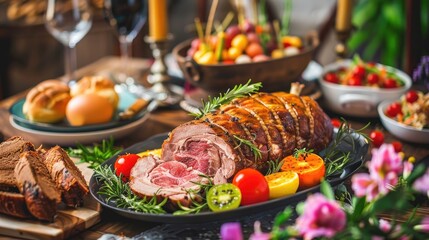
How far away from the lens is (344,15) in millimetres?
2959

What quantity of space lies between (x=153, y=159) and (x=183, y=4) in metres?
4.29

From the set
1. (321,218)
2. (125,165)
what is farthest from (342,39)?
(321,218)

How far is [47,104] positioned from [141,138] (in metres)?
0.39

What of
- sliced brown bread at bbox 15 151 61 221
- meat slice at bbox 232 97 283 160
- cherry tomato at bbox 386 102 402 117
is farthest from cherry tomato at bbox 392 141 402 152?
sliced brown bread at bbox 15 151 61 221

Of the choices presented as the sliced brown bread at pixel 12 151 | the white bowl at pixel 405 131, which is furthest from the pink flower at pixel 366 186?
the white bowl at pixel 405 131

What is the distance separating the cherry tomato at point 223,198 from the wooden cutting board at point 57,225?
327 mm

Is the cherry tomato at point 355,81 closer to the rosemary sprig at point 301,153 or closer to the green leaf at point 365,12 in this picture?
the rosemary sprig at point 301,153

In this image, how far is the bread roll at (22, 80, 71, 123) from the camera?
2316 mm

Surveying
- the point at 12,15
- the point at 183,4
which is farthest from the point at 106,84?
the point at 183,4

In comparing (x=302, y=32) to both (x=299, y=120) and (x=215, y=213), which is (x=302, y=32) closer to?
(x=299, y=120)

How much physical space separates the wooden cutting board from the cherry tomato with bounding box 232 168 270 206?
0.40 meters

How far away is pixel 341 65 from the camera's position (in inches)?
112

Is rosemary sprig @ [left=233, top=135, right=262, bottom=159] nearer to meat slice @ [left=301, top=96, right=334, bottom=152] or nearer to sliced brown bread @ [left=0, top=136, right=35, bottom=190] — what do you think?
meat slice @ [left=301, top=96, right=334, bottom=152]

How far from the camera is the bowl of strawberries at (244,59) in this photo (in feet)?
7.89
